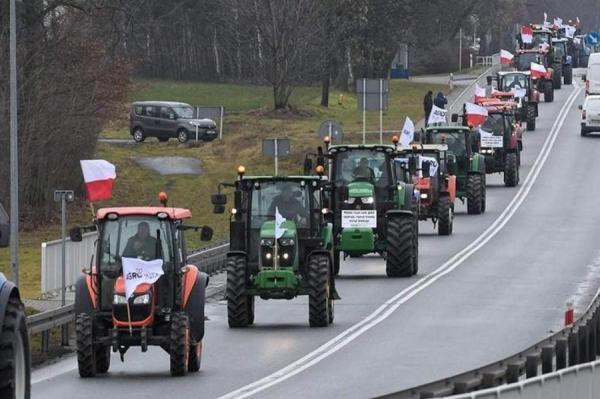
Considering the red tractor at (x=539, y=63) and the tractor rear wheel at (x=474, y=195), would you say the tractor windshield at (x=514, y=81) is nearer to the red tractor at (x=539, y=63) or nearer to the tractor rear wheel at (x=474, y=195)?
the red tractor at (x=539, y=63)

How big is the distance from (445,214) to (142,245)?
81.5 ft

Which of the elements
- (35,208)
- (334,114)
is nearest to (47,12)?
(35,208)

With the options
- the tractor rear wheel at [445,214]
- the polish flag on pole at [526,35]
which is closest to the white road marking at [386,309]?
the tractor rear wheel at [445,214]

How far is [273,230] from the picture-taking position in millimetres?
31375

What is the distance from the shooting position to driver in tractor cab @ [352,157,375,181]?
39312mm

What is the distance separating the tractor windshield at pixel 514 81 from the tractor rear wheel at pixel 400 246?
41.3 meters

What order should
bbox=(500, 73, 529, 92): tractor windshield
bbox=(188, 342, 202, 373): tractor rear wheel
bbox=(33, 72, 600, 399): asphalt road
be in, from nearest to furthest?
bbox=(33, 72, 600, 399): asphalt road → bbox=(188, 342, 202, 373): tractor rear wheel → bbox=(500, 73, 529, 92): tractor windshield

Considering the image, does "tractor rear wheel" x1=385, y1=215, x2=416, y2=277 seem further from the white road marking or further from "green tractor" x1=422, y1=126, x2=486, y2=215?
"green tractor" x1=422, y1=126, x2=486, y2=215

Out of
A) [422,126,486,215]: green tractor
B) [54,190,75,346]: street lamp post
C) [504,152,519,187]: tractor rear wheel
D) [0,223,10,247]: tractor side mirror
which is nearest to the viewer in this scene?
[0,223,10,247]: tractor side mirror

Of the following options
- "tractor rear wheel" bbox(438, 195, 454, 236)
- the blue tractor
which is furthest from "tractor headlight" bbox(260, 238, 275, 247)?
"tractor rear wheel" bbox(438, 195, 454, 236)

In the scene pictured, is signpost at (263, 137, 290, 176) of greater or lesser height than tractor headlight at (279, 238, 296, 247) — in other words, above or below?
above

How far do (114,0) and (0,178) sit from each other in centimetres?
1829

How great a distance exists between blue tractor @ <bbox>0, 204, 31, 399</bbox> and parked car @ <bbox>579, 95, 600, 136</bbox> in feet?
202

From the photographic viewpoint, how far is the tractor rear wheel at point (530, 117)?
79.3 meters
